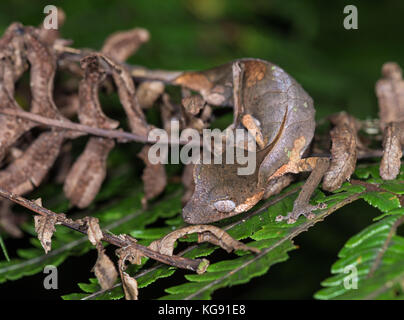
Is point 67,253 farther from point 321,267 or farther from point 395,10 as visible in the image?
point 395,10

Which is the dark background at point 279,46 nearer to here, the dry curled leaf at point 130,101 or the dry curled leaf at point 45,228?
the dry curled leaf at point 130,101

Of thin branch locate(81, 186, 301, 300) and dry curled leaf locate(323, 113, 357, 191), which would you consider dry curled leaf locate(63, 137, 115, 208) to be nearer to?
thin branch locate(81, 186, 301, 300)

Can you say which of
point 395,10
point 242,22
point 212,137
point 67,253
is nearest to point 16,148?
point 67,253

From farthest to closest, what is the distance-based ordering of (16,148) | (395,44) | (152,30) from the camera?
(395,44) → (152,30) → (16,148)

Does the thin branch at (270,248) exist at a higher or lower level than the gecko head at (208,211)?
lower

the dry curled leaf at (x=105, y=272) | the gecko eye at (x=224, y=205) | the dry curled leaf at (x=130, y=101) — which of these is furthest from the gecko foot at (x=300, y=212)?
the dry curled leaf at (x=130, y=101)

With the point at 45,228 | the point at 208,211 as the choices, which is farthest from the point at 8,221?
the point at 208,211
